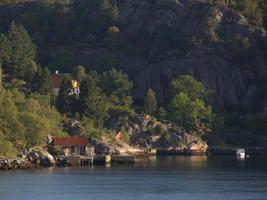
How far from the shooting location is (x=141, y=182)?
138 m

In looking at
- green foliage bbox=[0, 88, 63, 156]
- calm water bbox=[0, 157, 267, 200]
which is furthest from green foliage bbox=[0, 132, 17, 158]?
calm water bbox=[0, 157, 267, 200]

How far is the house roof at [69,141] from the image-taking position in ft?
573

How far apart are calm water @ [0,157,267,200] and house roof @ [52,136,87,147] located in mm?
10379

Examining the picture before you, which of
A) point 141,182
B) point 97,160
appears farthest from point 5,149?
point 141,182

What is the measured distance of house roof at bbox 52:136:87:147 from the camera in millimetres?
174500

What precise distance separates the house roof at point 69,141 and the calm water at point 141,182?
34.1ft

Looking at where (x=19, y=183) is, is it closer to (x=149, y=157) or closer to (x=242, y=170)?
(x=242, y=170)

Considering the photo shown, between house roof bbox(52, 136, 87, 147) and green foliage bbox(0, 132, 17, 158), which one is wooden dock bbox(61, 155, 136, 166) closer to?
house roof bbox(52, 136, 87, 147)

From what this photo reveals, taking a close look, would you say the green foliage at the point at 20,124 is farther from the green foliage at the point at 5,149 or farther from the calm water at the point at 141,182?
the calm water at the point at 141,182

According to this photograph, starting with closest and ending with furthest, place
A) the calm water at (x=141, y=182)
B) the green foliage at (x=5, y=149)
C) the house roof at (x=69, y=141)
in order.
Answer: the calm water at (x=141, y=182) → the green foliage at (x=5, y=149) → the house roof at (x=69, y=141)

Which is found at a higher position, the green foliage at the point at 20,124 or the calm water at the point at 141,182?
the green foliage at the point at 20,124

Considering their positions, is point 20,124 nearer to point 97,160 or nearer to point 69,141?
point 69,141

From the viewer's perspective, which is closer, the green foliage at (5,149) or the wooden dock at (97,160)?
the green foliage at (5,149)

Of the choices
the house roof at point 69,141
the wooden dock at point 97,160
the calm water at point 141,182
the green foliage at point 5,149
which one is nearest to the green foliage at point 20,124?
the green foliage at point 5,149
